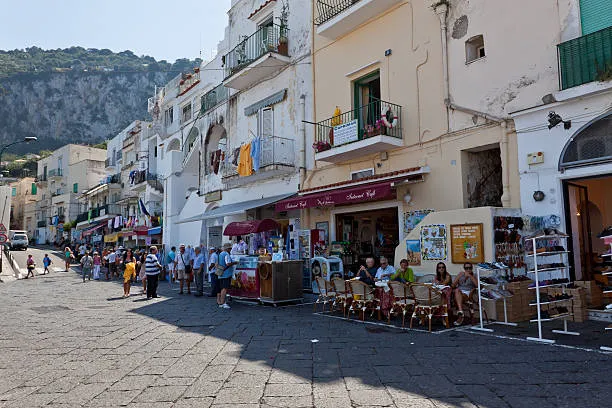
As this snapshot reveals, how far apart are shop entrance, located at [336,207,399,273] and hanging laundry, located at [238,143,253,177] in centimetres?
394

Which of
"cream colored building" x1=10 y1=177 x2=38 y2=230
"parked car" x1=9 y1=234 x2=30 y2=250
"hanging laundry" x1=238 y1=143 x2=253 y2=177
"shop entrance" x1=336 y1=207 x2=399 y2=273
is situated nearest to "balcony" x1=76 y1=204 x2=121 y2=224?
"parked car" x1=9 y1=234 x2=30 y2=250

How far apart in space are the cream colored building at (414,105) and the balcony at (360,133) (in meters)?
0.03

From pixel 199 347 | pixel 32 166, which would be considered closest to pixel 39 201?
pixel 32 166

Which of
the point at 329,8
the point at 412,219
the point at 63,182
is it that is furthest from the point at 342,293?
the point at 63,182

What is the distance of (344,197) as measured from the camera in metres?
12.0

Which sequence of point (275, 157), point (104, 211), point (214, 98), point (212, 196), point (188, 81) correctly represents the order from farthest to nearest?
point (104, 211), point (188, 81), point (214, 98), point (212, 196), point (275, 157)

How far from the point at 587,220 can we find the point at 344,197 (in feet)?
17.4

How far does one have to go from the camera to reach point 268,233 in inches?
660

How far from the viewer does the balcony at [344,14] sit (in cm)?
1248

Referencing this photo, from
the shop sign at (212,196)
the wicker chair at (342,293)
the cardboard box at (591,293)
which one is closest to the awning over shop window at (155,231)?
the shop sign at (212,196)

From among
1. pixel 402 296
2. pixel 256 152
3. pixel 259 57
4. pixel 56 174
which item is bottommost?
pixel 402 296

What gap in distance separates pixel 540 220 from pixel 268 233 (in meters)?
9.70

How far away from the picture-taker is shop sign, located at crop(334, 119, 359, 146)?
1265 centimetres

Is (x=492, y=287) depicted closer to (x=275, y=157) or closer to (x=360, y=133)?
(x=360, y=133)
